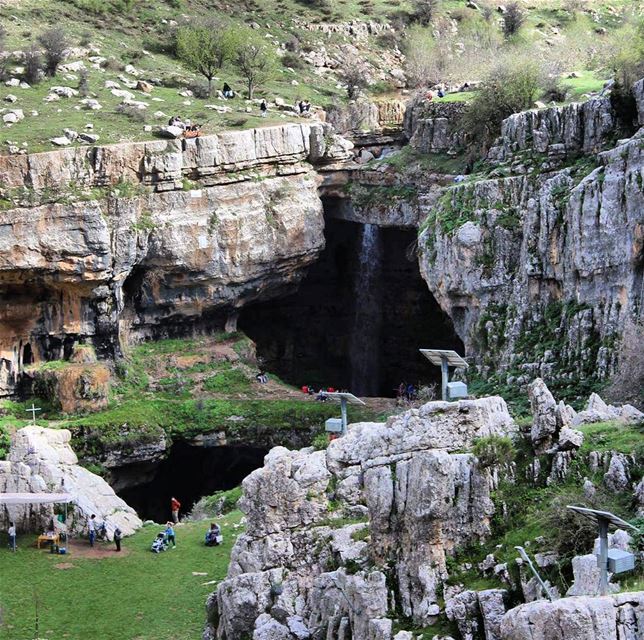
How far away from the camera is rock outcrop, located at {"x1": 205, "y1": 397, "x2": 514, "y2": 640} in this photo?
2119cm

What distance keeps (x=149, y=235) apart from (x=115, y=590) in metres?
18.1

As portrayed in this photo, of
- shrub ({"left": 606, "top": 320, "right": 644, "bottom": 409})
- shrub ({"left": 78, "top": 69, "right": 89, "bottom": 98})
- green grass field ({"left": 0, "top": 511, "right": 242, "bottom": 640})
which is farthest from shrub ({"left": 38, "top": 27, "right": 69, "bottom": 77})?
shrub ({"left": 606, "top": 320, "right": 644, "bottom": 409})

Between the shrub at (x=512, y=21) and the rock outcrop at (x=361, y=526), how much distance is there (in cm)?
4607

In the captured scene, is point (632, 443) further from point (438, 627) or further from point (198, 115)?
point (198, 115)

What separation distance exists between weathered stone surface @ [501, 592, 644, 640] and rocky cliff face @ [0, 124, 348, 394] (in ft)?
105

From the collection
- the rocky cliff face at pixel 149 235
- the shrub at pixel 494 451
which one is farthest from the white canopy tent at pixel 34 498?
the shrub at pixel 494 451

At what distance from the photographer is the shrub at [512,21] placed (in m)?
69.4

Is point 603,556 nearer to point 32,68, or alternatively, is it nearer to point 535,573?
point 535,573

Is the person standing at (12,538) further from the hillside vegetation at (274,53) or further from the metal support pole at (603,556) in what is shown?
the metal support pole at (603,556)

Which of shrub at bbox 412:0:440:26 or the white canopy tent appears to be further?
shrub at bbox 412:0:440:26

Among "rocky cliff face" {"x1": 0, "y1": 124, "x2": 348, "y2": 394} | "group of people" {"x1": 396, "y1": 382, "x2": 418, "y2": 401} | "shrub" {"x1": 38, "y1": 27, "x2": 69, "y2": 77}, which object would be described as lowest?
"group of people" {"x1": 396, "y1": 382, "x2": 418, "y2": 401}

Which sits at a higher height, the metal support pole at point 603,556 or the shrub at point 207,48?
the shrub at point 207,48

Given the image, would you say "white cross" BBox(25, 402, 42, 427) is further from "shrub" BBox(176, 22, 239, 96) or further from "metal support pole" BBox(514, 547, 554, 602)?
"metal support pole" BBox(514, 547, 554, 602)

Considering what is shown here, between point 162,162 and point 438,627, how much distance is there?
30795 millimetres
